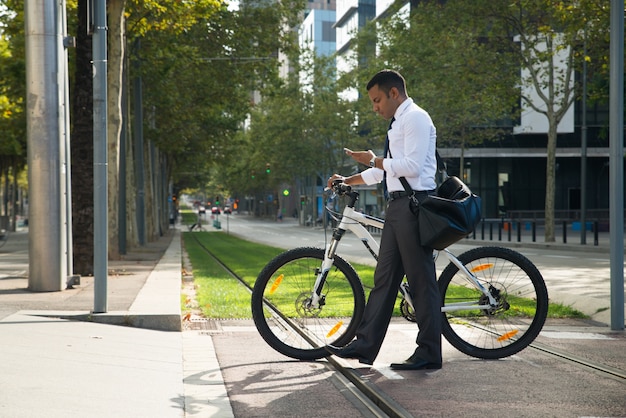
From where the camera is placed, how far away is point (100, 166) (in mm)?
9633

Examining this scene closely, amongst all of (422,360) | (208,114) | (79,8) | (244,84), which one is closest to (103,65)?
(422,360)

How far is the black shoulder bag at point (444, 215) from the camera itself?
641 cm

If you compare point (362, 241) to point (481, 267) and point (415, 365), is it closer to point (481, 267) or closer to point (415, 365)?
point (481, 267)

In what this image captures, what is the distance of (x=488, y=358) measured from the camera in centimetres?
712

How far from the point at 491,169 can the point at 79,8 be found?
55448mm

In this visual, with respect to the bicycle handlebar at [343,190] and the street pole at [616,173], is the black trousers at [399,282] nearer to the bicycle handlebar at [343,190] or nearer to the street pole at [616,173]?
the bicycle handlebar at [343,190]

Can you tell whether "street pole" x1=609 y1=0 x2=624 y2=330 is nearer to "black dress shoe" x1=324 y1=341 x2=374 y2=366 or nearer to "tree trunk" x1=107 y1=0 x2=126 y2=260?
"black dress shoe" x1=324 y1=341 x2=374 y2=366

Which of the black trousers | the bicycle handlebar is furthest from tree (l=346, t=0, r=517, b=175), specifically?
the black trousers

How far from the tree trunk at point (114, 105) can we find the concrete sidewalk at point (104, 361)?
11070 mm

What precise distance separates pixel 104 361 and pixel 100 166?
3.46 metres

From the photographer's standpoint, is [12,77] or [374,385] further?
[12,77]

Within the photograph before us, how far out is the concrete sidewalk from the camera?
516 cm

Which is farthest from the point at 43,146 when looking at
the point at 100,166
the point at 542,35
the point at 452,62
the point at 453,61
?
the point at 452,62

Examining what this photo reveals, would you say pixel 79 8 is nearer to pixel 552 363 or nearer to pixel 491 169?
pixel 552 363
